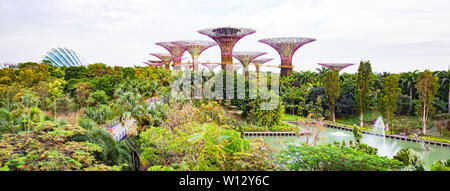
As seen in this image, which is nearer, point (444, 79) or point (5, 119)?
point (5, 119)

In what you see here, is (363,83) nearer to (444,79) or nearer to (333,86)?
(333,86)

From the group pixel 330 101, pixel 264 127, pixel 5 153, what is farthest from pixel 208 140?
pixel 330 101

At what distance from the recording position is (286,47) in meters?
38.7

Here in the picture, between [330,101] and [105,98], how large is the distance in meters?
20.7

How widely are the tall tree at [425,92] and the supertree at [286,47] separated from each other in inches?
707

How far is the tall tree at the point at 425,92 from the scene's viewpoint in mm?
20938

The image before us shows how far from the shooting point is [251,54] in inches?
1570

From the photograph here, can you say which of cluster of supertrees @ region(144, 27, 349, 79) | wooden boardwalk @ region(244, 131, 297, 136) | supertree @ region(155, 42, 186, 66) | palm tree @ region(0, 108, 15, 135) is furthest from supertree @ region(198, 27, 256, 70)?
palm tree @ region(0, 108, 15, 135)

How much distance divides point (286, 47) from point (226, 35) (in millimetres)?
8390

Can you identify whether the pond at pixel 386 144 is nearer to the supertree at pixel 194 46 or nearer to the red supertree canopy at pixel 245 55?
the red supertree canopy at pixel 245 55

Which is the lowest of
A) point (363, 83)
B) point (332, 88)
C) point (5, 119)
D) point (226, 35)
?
point (5, 119)

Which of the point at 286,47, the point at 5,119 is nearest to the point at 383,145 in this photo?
the point at 5,119

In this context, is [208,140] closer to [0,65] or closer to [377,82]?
[377,82]
